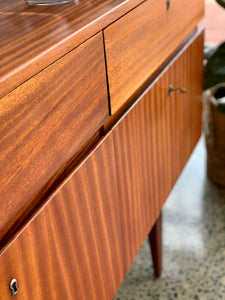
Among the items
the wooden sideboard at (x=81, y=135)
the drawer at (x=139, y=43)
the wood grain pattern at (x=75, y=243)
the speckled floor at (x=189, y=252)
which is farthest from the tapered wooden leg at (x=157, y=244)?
the drawer at (x=139, y=43)

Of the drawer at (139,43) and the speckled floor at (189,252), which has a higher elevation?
the drawer at (139,43)

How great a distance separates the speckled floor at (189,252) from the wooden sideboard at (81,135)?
1.06ft

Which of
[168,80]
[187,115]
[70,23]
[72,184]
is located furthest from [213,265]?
[70,23]

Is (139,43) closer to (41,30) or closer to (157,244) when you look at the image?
(41,30)

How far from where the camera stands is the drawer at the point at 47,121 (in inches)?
17.6

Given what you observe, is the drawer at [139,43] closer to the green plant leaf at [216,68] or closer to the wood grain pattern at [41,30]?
the wood grain pattern at [41,30]

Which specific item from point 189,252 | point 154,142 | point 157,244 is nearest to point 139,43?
point 154,142

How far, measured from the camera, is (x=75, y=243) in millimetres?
593

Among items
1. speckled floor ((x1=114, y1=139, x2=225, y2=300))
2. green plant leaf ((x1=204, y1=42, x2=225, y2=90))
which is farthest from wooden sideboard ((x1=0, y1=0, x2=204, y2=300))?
speckled floor ((x1=114, y1=139, x2=225, y2=300))

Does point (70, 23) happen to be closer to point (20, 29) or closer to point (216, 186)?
point (20, 29)

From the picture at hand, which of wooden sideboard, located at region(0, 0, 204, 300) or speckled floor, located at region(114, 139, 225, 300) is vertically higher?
wooden sideboard, located at region(0, 0, 204, 300)

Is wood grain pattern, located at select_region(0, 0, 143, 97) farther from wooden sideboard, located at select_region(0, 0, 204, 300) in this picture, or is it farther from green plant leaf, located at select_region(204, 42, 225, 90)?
green plant leaf, located at select_region(204, 42, 225, 90)

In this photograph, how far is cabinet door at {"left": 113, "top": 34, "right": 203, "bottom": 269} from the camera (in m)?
0.72

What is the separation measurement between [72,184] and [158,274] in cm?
65
